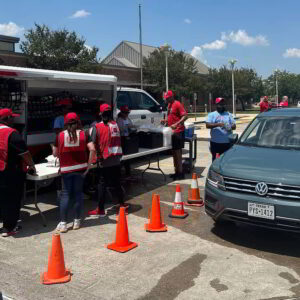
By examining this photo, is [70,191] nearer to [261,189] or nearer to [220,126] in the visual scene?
[261,189]

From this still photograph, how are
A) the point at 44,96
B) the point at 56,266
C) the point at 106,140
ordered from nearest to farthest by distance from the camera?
the point at 56,266
the point at 106,140
the point at 44,96

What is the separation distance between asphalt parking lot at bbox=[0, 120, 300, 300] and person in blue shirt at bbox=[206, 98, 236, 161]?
209 cm

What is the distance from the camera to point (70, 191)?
5.45 metres

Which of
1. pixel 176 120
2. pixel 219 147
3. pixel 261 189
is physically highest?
pixel 176 120

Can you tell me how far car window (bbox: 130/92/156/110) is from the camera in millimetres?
11750

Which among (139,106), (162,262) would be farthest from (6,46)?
(162,262)

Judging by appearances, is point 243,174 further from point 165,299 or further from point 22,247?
point 22,247

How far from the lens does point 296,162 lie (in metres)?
4.66

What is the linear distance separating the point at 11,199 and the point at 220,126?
4.25 meters

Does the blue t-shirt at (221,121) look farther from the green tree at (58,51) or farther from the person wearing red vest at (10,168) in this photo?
the green tree at (58,51)

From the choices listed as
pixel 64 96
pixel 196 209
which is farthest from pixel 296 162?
pixel 64 96

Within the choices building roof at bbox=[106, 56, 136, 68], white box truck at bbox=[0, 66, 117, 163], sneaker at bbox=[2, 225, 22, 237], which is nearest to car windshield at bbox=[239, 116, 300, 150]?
white box truck at bbox=[0, 66, 117, 163]

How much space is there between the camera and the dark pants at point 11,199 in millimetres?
5074

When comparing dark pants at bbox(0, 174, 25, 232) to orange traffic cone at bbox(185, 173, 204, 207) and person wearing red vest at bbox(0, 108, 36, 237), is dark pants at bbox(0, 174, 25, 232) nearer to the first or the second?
person wearing red vest at bbox(0, 108, 36, 237)
